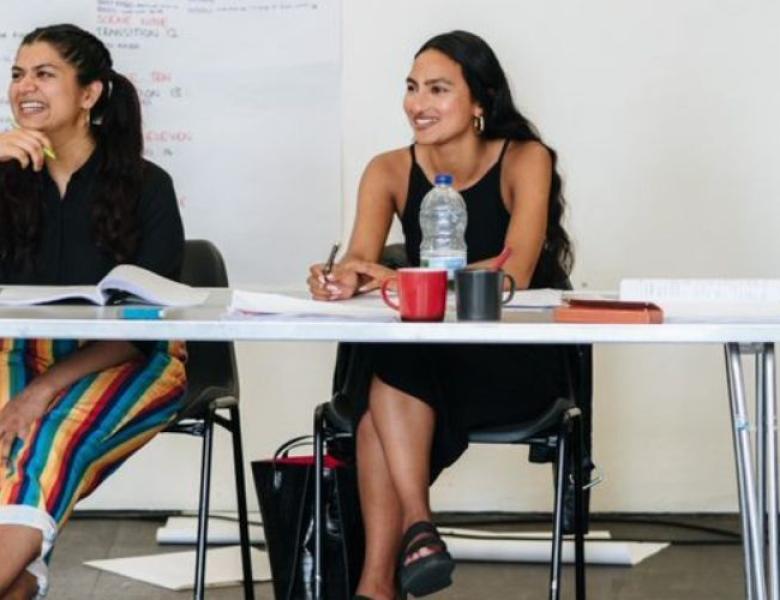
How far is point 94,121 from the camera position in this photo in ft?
10.1

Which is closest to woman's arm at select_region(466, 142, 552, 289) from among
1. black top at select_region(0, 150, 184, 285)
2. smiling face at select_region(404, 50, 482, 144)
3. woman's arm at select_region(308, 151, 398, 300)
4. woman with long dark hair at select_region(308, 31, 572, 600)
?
woman with long dark hair at select_region(308, 31, 572, 600)

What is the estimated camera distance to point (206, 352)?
3.17 metres

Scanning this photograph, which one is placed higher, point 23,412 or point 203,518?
point 23,412

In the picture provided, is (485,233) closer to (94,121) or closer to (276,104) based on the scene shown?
(94,121)

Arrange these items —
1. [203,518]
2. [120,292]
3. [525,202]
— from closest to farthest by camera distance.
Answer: [120,292] < [203,518] < [525,202]

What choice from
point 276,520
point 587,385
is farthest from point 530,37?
point 276,520

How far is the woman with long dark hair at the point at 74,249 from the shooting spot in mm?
2490

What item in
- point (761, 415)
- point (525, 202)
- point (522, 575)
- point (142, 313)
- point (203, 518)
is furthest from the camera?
point (522, 575)

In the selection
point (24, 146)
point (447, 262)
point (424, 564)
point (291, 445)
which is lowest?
point (424, 564)

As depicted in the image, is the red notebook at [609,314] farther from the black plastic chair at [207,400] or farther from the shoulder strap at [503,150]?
the shoulder strap at [503,150]

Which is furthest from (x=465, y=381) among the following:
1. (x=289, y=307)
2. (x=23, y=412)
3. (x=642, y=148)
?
(x=642, y=148)

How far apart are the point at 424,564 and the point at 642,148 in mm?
1938

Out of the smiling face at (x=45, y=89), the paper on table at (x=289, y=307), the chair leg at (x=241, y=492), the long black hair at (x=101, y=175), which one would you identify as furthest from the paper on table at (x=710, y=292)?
the smiling face at (x=45, y=89)

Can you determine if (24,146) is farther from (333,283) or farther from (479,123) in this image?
(479,123)
